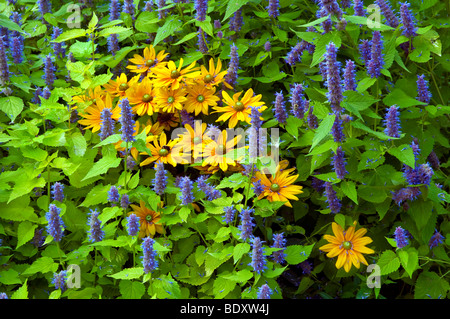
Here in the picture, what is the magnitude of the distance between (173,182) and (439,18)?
141 centimetres

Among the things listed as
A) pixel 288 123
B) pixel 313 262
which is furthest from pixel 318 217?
pixel 288 123

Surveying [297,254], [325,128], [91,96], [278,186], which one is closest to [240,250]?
[297,254]

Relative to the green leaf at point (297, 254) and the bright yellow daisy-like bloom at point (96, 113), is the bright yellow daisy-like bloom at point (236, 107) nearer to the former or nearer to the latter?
the bright yellow daisy-like bloom at point (96, 113)

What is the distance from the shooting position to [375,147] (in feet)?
6.40

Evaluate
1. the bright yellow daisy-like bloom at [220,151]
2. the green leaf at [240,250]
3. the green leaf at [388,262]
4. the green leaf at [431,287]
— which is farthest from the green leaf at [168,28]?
the green leaf at [431,287]

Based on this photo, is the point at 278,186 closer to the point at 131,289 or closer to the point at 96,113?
the point at 131,289

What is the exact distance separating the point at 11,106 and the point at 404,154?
62.1 inches

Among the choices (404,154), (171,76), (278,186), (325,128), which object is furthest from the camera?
(171,76)

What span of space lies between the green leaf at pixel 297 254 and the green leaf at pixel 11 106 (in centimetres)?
123

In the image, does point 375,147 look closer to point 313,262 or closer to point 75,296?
point 313,262

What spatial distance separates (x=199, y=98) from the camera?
2297mm

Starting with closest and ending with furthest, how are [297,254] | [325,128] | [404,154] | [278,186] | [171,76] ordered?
1. [325,128]
2. [404,154]
3. [297,254]
4. [278,186]
5. [171,76]

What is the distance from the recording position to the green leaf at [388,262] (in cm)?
184
